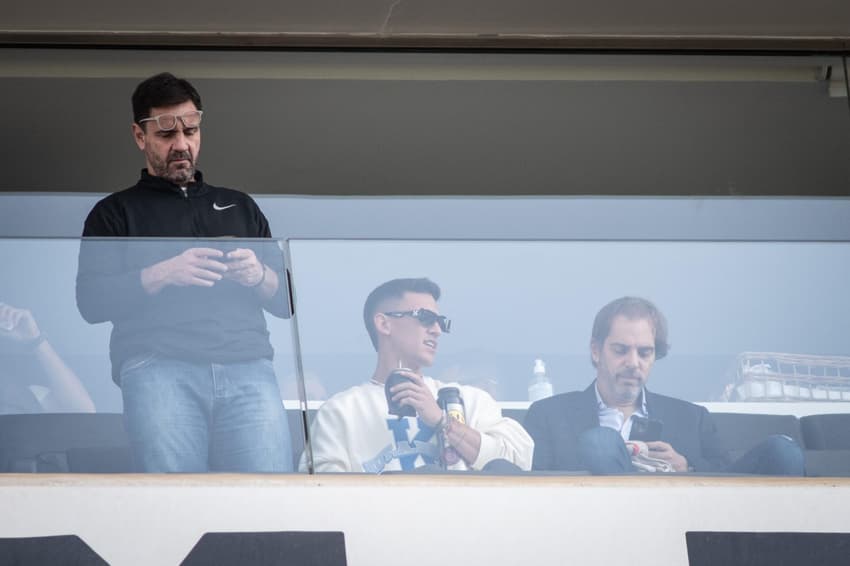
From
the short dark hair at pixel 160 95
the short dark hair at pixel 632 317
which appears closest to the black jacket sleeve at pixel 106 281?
the short dark hair at pixel 160 95

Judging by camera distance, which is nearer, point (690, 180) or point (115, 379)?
point (115, 379)

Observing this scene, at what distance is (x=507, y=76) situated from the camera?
5.88 meters

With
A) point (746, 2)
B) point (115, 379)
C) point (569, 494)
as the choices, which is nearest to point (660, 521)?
point (569, 494)

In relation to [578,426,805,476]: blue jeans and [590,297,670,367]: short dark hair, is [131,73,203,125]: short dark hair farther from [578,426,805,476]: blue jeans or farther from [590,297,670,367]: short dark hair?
[578,426,805,476]: blue jeans

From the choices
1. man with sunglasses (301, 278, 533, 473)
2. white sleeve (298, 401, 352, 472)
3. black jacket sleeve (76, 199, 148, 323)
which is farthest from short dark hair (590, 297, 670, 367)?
black jacket sleeve (76, 199, 148, 323)

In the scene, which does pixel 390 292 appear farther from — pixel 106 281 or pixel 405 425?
pixel 106 281

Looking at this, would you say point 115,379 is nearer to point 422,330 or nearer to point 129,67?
point 422,330

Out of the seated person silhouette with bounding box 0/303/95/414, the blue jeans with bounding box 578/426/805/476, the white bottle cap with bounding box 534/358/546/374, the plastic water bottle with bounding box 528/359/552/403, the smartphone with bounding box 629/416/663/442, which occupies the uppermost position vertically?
the seated person silhouette with bounding box 0/303/95/414

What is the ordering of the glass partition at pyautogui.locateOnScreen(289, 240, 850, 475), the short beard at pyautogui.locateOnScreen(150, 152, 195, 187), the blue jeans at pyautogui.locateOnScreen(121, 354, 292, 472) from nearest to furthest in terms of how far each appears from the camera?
the blue jeans at pyautogui.locateOnScreen(121, 354, 292, 472)
the glass partition at pyautogui.locateOnScreen(289, 240, 850, 475)
the short beard at pyautogui.locateOnScreen(150, 152, 195, 187)

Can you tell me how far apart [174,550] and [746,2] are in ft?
11.2

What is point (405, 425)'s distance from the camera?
3279 millimetres

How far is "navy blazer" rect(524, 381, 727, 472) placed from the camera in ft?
10.9

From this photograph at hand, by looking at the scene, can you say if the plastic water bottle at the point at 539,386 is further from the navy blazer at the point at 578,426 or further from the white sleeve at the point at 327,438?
the white sleeve at the point at 327,438

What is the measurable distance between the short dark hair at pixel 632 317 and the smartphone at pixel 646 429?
6.7 inches
